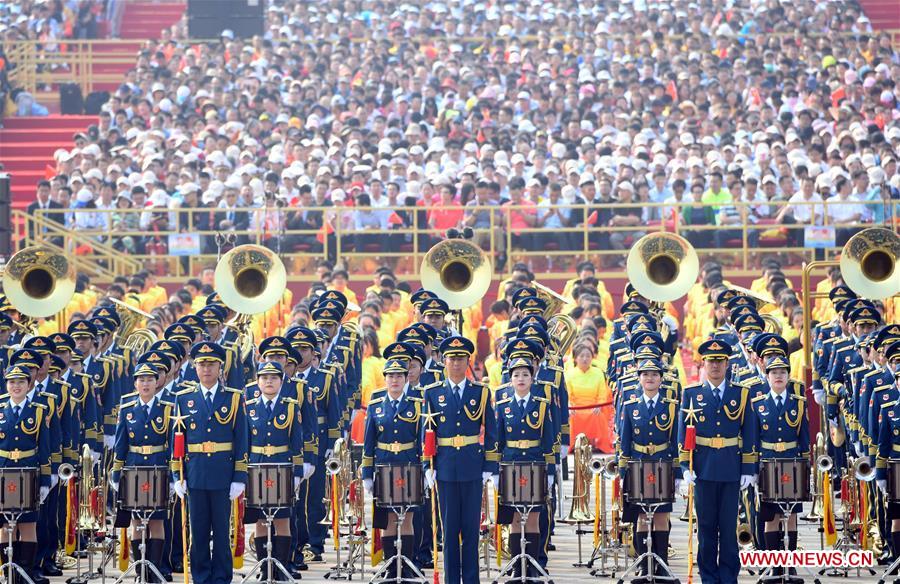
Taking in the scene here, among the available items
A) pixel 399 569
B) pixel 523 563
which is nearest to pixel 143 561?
pixel 399 569

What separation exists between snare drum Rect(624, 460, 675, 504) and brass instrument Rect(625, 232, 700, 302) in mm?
4113

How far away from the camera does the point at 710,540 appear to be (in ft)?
44.3

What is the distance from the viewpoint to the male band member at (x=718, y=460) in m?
13.4

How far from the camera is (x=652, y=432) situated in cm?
1378

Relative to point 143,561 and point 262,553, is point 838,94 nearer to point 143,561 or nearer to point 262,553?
point 262,553

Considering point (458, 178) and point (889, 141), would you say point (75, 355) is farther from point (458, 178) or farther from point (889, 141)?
point (889, 141)

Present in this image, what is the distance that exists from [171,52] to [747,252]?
13854 mm

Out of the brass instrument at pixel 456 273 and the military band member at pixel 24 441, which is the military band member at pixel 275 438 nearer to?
the military band member at pixel 24 441

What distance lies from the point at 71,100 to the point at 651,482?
2336 centimetres

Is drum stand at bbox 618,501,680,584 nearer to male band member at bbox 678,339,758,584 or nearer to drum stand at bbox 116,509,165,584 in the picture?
male band member at bbox 678,339,758,584

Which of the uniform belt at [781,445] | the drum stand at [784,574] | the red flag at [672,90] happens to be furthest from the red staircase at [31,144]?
the drum stand at [784,574]

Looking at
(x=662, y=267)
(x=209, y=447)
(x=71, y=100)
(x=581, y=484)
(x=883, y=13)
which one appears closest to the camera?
(x=209, y=447)

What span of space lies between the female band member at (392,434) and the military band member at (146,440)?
5.11ft

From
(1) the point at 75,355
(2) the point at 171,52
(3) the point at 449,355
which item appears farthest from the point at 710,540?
(2) the point at 171,52
